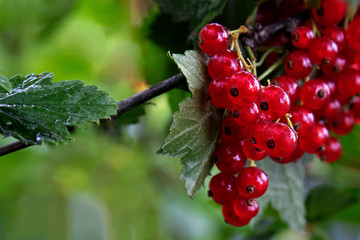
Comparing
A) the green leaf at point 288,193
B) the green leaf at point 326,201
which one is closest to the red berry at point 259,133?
the green leaf at point 288,193

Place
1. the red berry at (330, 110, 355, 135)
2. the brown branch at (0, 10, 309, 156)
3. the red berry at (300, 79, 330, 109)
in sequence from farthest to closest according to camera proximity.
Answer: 1. the red berry at (330, 110, 355, 135)
2. the red berry at (300, 79, 330, 109)
3. the brown branch at (0, 10, 309, 156)

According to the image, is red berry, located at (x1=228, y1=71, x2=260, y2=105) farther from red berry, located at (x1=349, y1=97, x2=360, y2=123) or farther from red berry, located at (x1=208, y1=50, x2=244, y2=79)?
red berry, located at (x1=349, y1=97, x2=360, y2=123)

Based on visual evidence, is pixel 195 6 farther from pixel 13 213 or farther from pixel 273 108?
pixel 13 213

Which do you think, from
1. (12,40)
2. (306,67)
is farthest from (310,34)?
(12,40)

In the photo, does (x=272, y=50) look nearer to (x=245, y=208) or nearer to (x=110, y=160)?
(x=245, y=208)

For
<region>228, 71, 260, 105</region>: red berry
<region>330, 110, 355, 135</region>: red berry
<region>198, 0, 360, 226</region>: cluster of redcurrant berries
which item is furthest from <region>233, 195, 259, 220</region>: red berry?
<region>330, 110, 355, 135</region>: red berry

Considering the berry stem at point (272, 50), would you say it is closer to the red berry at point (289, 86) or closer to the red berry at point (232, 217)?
the red berry at point (289, 86)

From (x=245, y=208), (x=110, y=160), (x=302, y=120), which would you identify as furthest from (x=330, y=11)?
(x=110, y=160)
